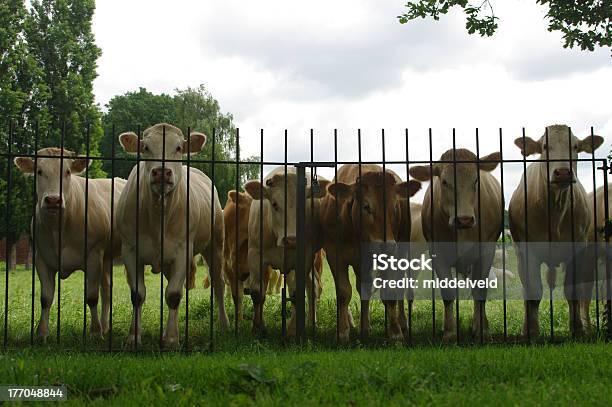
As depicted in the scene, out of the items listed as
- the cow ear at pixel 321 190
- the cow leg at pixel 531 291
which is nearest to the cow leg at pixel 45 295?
the cow ear at pixel 321 190

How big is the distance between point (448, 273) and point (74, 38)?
3192 cm

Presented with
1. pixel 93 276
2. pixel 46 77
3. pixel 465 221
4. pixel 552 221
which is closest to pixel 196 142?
pixel 93 276

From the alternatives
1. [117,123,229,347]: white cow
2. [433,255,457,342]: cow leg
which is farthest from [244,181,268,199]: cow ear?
[433,255,457,342]: cow leg

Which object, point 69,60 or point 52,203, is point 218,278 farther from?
point 69,60

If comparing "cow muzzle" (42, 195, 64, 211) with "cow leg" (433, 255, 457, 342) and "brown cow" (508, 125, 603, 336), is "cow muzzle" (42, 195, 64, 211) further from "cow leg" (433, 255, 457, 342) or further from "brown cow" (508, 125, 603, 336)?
"brown cow" (508, 125, 603, 336)

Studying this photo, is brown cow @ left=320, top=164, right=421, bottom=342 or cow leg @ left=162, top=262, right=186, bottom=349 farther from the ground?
brown cow @ left=320, top=164, right=421, bottom=342

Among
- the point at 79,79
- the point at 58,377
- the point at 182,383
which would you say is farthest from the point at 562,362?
the point at 79,79

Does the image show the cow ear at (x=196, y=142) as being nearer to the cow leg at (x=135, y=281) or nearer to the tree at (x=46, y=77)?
the cow leg at (x=135, y=281)

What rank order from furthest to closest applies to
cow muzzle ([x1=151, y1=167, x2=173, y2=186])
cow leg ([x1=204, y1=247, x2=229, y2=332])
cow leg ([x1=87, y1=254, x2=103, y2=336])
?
cow leg ([x1=204, y1=247, x2=229, y2=332])
cow leg ([x1=87, y1=254, x2=103, y2=336])
cow muzzle ([x1=151, y1=167, x2=173, y2=186])

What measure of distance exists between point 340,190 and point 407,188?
34.0 inches

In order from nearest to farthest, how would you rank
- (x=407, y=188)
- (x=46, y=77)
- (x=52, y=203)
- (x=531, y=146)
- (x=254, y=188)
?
(x=52, y=203), (x=407, y=188), (x=254, y=188), (x=531, y=146), (x=46, y=77)

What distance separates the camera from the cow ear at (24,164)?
881 cm

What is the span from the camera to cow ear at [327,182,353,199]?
8.42 metres

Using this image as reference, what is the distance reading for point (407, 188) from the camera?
339 inches
